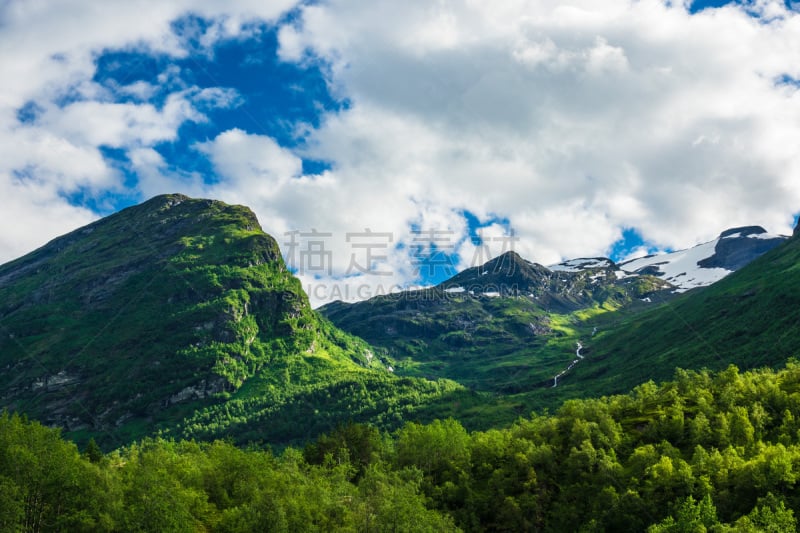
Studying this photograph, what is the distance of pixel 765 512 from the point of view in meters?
77.8

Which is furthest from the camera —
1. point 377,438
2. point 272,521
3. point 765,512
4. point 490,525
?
point 377,438

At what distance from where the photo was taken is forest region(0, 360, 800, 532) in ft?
283

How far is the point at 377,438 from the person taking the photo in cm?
15400

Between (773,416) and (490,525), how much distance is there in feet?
224

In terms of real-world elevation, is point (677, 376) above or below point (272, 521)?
above

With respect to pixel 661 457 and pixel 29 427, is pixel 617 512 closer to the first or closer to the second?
pixel 661 457

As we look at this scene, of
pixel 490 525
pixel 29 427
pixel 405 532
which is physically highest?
pixel 29 427

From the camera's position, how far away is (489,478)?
122 m

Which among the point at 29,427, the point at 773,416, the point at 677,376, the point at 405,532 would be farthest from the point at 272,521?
the point at 677,376

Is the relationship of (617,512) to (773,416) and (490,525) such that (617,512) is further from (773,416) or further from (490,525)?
(773,416)

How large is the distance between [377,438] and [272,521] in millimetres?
69825

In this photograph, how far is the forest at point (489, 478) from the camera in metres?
86.1

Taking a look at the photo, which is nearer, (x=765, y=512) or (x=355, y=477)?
(x=765, y=512)

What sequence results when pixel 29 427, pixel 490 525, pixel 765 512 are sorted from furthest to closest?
1. pixel 490 525
2. pixel 29 427
3. pixel 765 512
